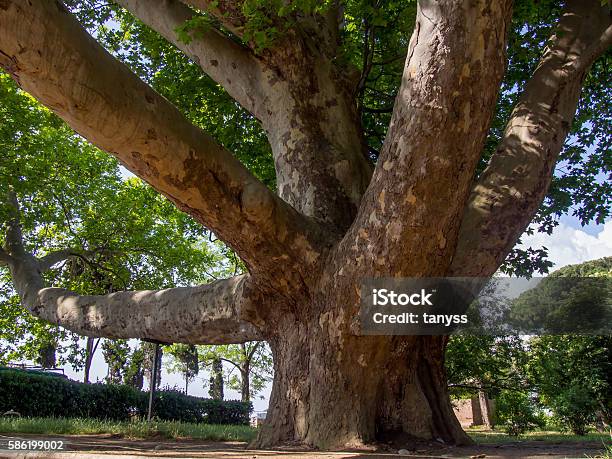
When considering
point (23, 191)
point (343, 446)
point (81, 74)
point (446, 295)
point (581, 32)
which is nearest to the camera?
point (81, 74)

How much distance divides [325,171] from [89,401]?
10.2m

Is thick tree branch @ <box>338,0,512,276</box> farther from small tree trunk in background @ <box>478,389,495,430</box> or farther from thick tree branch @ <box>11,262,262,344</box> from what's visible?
small tree trunk in background @ <box>478,389,495,430</box>

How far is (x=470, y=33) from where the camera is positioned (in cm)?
329

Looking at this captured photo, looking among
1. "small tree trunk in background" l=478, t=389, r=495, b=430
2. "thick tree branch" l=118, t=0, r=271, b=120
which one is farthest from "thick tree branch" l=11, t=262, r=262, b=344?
"small tree trunk in background" l=478, t=389, r=495, b=430

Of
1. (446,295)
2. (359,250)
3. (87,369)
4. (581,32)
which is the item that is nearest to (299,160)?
(359,250)

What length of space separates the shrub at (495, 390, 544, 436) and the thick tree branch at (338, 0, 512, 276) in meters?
8.83

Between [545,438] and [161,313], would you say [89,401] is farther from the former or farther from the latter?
[545,438]

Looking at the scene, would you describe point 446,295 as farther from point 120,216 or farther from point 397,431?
point 120,216

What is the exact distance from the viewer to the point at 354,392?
3826mm

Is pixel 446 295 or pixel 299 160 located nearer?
pixel 446 295

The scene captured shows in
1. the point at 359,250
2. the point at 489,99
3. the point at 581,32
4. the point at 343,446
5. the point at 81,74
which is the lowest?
the point at 343,446

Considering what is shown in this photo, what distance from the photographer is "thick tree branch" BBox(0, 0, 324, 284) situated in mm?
2400

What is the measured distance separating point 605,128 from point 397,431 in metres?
6.14

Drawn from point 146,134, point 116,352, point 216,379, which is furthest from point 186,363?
point 146,134
